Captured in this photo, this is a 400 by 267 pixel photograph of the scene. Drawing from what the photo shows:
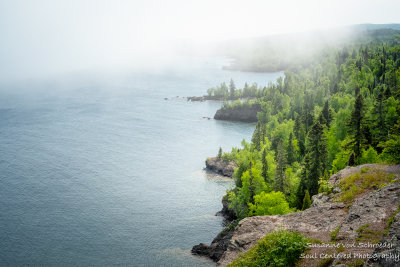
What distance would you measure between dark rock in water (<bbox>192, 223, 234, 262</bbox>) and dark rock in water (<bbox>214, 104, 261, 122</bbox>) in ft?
377

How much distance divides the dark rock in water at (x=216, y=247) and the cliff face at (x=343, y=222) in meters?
14.2

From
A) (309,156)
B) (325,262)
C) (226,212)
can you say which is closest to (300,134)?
(226,212)

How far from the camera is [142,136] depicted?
14175 cm

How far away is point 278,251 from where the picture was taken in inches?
1218

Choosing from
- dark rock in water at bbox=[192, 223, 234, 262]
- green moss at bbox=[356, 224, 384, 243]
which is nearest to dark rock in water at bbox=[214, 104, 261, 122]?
dark rock in water at bbox=[192, 223, 234, 262]

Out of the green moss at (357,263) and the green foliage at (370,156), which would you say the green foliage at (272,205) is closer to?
the green foliage at (370,156)

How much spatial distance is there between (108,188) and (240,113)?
100m

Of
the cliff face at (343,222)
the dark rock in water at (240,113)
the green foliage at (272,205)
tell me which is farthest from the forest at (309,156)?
the dark rock in water at (240,113)

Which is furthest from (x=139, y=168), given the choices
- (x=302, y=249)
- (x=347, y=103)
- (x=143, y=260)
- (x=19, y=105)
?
(x=19, y=105)

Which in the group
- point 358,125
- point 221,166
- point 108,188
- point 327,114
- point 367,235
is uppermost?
point 358,125

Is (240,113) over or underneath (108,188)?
over

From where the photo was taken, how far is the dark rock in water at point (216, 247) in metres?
59.3

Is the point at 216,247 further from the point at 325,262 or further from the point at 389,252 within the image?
the point at 389,252

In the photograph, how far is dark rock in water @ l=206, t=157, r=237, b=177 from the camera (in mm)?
102250
